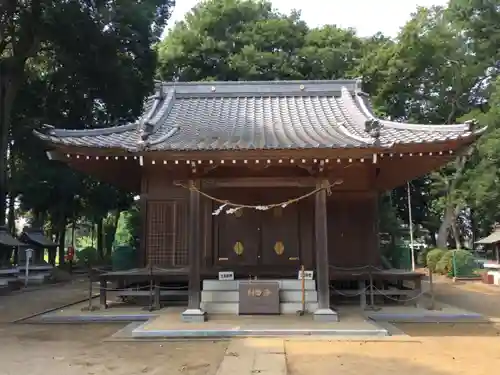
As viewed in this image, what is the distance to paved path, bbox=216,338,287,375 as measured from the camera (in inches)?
255

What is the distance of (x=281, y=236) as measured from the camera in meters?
13.0

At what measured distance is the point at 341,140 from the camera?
10.7 meters

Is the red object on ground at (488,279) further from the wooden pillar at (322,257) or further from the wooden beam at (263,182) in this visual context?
the wooden beam at (263,182)

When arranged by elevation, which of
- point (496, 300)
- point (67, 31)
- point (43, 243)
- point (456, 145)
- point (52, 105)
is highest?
point (67, 31)

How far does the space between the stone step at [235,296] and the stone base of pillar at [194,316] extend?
983 millimetres

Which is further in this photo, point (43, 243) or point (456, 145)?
point (43, 243)

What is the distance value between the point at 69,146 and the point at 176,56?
22611 mm

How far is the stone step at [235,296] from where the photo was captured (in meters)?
11.2

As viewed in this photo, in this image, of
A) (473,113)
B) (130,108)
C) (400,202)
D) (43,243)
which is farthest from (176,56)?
(400,202)

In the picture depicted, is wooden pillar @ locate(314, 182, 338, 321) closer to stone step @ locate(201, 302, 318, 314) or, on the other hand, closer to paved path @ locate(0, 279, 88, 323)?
stone step @ locate(201, 302, 318, 314)

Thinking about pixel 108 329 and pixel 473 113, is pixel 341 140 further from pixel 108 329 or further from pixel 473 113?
pixel 473 113

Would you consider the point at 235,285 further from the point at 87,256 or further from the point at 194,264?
the point at 87,256

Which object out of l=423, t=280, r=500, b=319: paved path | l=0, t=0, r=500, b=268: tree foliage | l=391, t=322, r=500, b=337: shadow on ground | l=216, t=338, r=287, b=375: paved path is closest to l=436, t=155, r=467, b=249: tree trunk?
l=0, t=0, r=500, b=268: tree foliage

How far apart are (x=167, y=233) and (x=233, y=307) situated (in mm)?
3307
